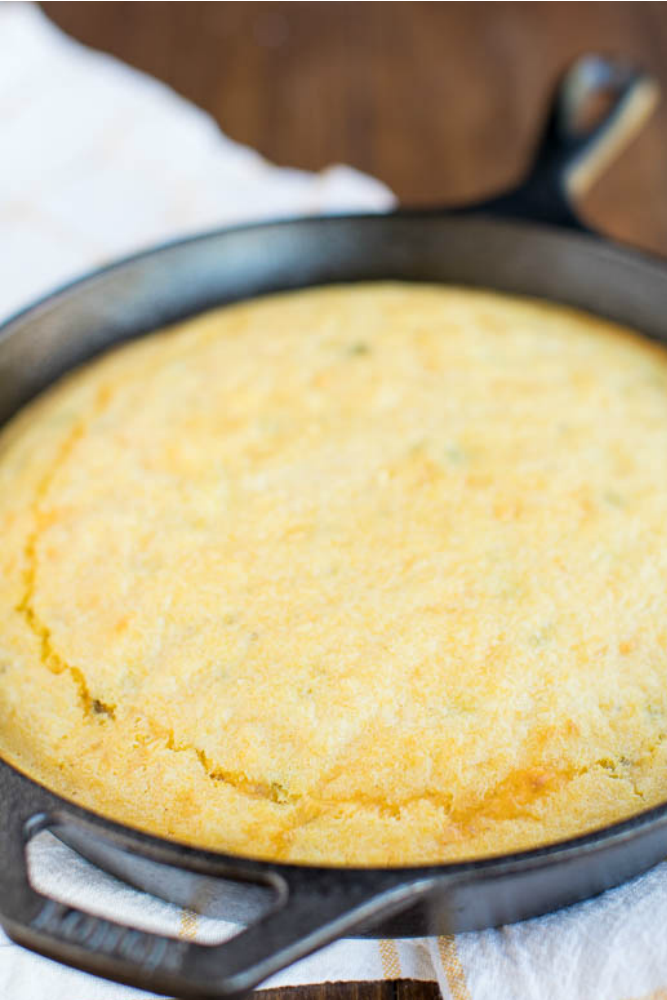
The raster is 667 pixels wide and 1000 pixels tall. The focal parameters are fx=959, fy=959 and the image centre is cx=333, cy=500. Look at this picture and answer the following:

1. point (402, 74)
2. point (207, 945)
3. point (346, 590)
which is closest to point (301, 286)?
point (346, 590)

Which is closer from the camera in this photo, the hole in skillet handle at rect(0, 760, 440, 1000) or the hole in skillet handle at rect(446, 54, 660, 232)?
the hole in skillet handle at rect(0, 760, 440, 1000)

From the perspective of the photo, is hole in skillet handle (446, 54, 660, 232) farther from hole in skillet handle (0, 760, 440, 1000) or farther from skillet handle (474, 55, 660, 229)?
hole in skillet handle (0, 760, 440, 1000)

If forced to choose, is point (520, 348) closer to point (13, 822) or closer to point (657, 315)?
point (657, 315)

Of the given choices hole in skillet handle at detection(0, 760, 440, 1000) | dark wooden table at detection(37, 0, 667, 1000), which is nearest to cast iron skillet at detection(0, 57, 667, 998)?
hole in skillet handle at detection(0, 760, 440, 1000)

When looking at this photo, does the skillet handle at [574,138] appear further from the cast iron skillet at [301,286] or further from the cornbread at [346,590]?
the cornbread at [346,590]

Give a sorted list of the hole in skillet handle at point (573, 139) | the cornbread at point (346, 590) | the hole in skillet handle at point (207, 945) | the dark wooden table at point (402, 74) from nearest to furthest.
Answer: the hole in skillet handle at point (207, 945)
the cornbread at point (346, 590)
the hole in skillet handle at point (573, 139)
the dark wooden table at point (402, 74)

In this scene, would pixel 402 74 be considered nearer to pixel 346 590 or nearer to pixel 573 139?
pixel 573 139

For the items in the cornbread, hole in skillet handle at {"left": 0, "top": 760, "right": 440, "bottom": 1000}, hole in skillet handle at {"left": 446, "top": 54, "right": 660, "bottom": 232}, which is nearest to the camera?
hole in skillet handle at {"left": 0, "top": 760, "right": 440, "bottom": 1000}

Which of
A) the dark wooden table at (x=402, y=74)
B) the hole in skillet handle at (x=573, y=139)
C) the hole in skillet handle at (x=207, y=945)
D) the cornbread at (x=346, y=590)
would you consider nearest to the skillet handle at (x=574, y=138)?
the hole in skillet handle at (x=573, y=139)
